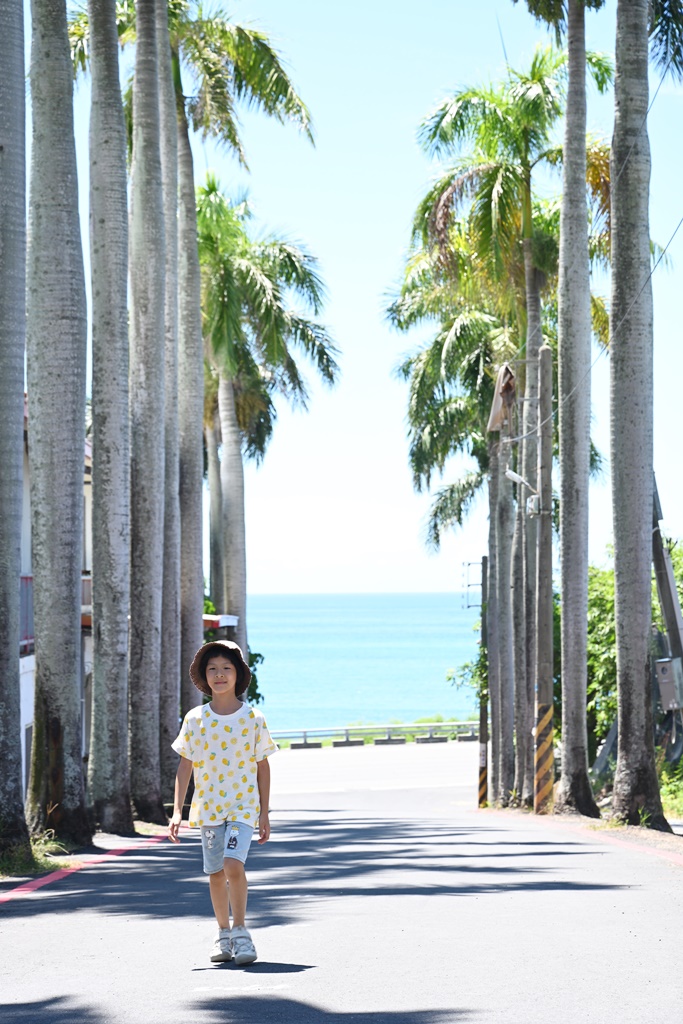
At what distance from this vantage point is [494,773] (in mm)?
34250

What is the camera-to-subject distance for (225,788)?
6.85 meters

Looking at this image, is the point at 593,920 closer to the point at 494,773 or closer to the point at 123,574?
the point at 123,574

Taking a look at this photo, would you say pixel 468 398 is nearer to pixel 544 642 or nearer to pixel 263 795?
pixel 544 642

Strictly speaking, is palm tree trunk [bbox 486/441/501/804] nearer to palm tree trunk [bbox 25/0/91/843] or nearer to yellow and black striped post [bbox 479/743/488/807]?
yellow and black striped post [bbox 479/743/488/807]

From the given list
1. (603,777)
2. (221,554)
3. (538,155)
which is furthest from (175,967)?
(221,554)

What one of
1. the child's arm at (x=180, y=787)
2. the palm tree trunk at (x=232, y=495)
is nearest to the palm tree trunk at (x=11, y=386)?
the child's arm at (x=180, y=787)

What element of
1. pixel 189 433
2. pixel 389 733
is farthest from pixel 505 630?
pixel 389 733

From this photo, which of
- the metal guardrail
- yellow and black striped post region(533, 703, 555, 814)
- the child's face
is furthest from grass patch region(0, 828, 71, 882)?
the metal guardrail

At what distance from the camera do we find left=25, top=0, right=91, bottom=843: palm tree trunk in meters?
14.1

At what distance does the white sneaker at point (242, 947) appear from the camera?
6.71 meters

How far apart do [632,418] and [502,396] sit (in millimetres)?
12253

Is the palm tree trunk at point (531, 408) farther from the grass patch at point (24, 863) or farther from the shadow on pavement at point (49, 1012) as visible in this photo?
the shadow on pavement at point (49, 1012)

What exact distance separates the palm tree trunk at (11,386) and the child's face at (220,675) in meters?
5.56

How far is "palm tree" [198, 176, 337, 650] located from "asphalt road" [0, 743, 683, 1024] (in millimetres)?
18445
